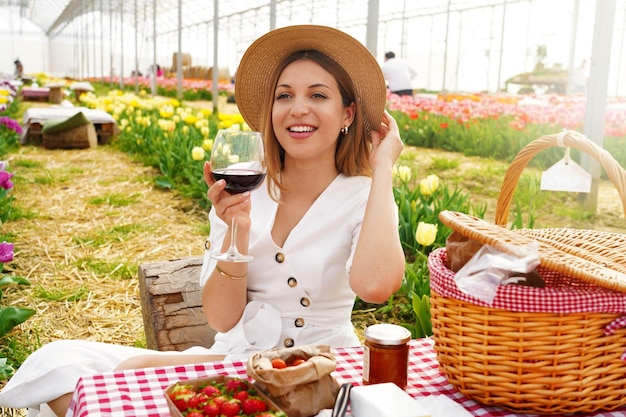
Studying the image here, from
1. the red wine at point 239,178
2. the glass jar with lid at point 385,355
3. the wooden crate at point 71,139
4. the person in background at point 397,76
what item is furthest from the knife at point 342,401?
the person in background at point 397,76

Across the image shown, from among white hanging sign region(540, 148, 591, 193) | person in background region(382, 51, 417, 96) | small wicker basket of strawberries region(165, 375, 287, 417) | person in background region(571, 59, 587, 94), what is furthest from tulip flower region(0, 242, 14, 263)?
person in background region(382, 51, 417, 96)

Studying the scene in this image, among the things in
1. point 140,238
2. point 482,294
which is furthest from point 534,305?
point 140,238

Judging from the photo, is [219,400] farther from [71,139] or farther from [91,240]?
[71,139]

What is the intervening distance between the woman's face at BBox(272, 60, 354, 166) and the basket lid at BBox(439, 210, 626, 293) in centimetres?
55

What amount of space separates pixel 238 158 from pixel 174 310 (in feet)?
4.07

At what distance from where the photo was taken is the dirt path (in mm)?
3170

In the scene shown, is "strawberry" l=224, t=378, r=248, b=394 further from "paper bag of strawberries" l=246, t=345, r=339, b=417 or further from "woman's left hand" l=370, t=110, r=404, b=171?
"woman's left hand" l=370, t=110, r=404, b=171

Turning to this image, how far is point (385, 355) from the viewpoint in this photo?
1.08 meters

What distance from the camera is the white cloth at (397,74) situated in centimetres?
1166

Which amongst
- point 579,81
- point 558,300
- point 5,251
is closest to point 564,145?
point 558,300

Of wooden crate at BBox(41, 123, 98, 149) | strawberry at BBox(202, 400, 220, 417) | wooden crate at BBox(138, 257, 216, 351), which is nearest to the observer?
strawberry at BBox(202, 400, 220, 417)

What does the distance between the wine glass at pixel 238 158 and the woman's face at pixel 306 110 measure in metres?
0.37

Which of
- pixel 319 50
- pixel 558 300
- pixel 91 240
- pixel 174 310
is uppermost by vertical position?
pixel 319 50

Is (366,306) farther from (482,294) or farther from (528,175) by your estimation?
(528,175)
